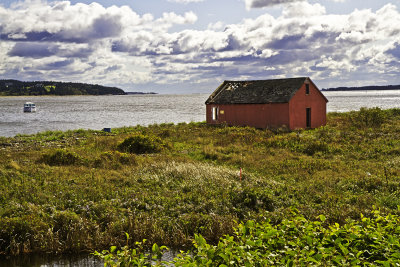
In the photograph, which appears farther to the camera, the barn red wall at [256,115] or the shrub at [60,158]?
the barn red wall at [256,115]

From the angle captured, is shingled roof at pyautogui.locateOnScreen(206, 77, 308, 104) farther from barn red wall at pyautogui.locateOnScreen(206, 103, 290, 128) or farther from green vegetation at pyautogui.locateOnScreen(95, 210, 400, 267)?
green vegetation at pyautogui.locateOnScreen(95, 210, 400, 267)

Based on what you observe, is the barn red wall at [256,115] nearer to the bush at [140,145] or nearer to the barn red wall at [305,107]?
the barn red wall at [305,107]

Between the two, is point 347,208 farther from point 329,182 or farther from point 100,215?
point 100,215

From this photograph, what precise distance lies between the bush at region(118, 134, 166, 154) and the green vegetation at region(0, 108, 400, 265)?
11.1 ft

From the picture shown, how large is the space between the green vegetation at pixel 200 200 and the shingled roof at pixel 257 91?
13.2 metres

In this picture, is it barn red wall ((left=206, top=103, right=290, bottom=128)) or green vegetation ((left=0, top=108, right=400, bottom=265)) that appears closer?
green vegetation ((left=0, top=108, right=400, bottom=265))

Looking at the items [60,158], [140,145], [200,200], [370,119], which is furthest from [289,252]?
[370,119]

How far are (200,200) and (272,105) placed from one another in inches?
944

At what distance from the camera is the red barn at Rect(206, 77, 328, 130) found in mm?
34531

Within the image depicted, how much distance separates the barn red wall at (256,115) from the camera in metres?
34.4

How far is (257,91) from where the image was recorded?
125 feet

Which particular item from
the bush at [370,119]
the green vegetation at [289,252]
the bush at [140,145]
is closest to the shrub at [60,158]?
the bush at [140,145]

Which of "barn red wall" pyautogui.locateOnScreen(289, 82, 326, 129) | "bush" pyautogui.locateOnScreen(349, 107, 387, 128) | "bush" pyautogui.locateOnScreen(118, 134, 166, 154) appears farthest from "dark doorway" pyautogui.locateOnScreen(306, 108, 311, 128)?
"bush" pyautogui.locateOnScreen(118, 134, 166, 154)

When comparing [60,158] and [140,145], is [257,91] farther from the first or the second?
[60,158]
